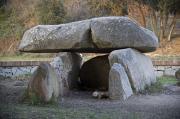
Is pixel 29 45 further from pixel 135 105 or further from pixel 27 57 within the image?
pixel 27 57

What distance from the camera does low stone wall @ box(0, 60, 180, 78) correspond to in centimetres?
1312

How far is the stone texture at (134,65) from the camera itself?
8455 mm

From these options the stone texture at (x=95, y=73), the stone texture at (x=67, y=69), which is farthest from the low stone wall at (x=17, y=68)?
the stone texture at (x=95, y=73)

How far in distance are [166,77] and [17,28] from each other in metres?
8.05

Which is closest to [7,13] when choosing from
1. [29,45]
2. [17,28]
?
[17,28]

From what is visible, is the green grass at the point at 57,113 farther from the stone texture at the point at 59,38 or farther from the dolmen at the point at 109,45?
the stone texture at the point at 59,38

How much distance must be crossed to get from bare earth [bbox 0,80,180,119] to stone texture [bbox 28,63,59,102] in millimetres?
248

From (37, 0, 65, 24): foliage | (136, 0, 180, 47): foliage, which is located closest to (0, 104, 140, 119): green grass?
(136, 0, 180, 47): foliage

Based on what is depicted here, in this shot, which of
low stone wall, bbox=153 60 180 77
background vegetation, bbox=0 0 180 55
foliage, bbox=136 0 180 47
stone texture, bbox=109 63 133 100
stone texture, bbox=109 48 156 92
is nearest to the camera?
stone texture, bbox=109 63 133 100

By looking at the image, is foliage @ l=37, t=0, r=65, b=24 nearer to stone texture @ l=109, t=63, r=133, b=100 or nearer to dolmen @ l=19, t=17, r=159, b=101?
dolmen @ l=19, t=17, r=159, b=101

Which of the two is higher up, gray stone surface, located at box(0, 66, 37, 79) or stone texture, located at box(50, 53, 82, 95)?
stone texture, located at box(50, 53, 82, 95)

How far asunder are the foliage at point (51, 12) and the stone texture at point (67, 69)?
7412mm

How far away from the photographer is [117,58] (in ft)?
27.6

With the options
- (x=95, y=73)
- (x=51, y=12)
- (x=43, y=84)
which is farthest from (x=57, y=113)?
(x=51, y=12)
